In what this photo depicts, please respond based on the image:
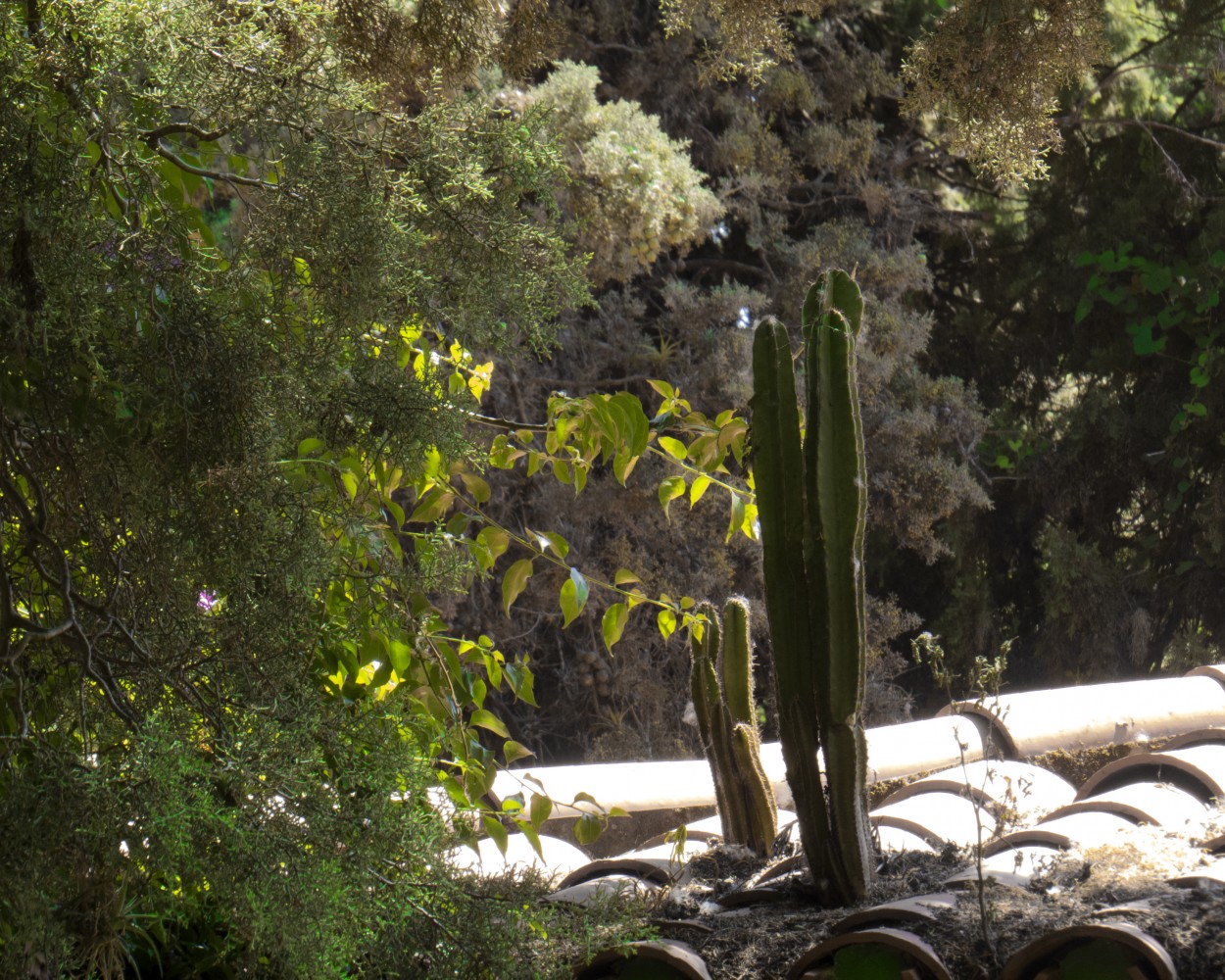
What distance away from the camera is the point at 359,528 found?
1454 millimetres

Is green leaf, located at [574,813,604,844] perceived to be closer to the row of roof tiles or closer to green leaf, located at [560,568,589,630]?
the row of roof tiles

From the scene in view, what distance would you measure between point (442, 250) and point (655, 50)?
5.56 m

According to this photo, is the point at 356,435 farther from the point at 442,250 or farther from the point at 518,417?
the point at 518,417

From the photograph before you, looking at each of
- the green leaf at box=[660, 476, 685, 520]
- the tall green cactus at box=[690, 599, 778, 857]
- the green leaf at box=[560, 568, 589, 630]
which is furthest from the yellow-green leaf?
the tall green cactus at box=[690, 599, 778, 857]

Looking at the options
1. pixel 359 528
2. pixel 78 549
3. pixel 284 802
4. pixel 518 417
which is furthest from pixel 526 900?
pixel 518 417

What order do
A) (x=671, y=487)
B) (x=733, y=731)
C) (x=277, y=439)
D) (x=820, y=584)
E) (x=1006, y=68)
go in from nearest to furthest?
(x=277, y=439) → (x=671, y=487) → (x=820, y=584) → (x=1006, y=68) → (x=733, y=731)

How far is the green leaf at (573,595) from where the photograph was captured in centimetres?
178

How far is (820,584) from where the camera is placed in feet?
7.24

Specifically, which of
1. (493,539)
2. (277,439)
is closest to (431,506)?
(493,539)

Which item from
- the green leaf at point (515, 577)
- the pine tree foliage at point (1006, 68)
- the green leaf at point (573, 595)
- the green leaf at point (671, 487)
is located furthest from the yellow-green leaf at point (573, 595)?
the pine tree foliage at point (1006, 68)

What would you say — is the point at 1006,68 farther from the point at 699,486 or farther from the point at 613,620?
the point at 613,620

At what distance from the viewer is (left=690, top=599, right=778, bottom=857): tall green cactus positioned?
2.66 meters

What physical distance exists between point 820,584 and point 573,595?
22.9 inches

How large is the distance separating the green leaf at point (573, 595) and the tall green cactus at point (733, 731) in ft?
2.68
